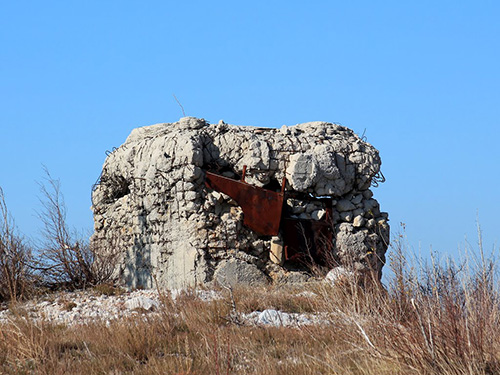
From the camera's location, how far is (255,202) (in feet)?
33.1

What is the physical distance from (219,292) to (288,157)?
2.90 meters

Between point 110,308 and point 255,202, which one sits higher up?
point 255,202

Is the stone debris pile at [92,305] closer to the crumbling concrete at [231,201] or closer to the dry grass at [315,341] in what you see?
the crumbling concrete at [231,201]

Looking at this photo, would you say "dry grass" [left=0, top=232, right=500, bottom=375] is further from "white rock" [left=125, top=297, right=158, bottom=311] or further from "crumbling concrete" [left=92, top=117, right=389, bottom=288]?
"crumbling concrete" [left=92, top=117, right=389, bottom=288]

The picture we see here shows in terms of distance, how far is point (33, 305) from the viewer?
32.2ft

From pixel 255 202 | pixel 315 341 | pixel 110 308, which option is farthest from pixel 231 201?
pixel 315 341

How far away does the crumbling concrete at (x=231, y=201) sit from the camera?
998cm

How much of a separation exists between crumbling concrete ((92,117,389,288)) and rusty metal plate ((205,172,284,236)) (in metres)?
0.16

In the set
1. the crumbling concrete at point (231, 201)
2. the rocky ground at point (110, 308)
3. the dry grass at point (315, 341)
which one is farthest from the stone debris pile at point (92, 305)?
the dry grass at point (315, 341)

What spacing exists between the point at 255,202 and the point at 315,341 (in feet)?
14.6

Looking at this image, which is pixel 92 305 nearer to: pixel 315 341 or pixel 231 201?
pixel 231 201

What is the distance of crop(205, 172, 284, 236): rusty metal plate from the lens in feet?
32.9

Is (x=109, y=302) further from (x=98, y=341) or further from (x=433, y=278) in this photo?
(x=433, y=278)

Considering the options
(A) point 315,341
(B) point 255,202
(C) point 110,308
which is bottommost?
(A) point 315,341
